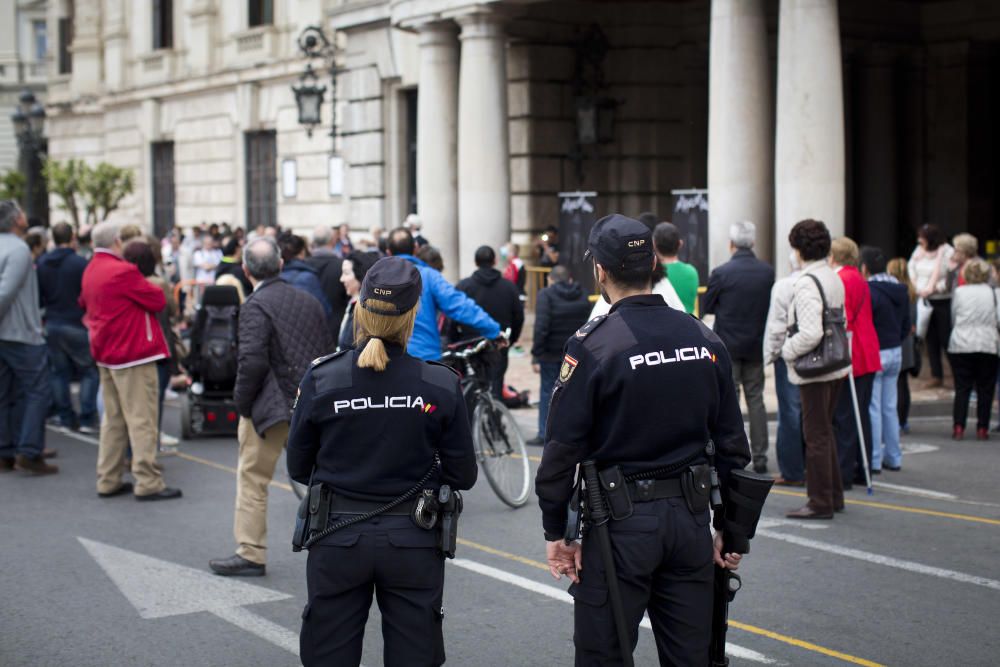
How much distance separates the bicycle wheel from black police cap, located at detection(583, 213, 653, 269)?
503cm

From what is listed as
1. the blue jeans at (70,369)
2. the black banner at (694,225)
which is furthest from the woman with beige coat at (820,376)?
the black banner at (694,225)

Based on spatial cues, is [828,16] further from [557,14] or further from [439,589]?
[439,589]

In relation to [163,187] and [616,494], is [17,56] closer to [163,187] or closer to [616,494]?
[163,187]

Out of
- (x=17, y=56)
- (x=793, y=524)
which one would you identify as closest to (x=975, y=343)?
(x=793, y=524)

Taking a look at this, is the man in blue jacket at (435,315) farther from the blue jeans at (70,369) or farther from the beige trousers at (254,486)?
the blue jeans at (70,369)

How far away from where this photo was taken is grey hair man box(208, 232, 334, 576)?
7.64 meters

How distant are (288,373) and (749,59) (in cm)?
1053

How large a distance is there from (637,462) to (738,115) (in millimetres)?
12858

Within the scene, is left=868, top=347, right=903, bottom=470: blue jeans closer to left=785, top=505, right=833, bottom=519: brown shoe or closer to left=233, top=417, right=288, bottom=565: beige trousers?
left=785, top=505, right=833, bottom=519: brown shoe

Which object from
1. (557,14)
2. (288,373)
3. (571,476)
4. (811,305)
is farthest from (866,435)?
(557,14)

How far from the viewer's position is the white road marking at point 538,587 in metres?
6.24

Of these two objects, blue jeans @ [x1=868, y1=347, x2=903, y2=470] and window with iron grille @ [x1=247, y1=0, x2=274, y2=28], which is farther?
window with iron grille @ [x1=247, y1=0, x2=274, y2=28]

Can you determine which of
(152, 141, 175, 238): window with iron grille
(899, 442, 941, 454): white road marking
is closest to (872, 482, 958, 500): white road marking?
(899, 442, 941, 454): white road marking

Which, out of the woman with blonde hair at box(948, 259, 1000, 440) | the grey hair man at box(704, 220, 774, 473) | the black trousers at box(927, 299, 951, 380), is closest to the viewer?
the grey hair man at box(704, 220, 774, 473)
